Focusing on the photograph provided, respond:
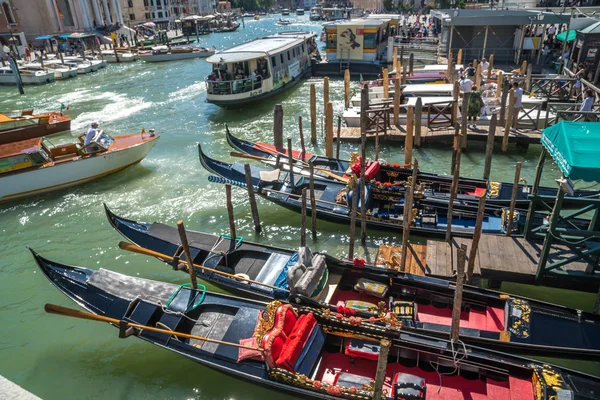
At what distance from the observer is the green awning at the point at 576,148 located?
22.1 ft

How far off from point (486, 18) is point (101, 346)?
25.9m

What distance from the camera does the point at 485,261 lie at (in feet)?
28.6

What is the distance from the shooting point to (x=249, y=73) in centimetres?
2347

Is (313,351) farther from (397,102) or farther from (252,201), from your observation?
(397,102)

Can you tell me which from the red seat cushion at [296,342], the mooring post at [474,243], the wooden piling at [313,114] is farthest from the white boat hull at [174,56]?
the red seat cushion at [296,342]

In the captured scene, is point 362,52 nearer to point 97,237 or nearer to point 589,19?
point 589,19

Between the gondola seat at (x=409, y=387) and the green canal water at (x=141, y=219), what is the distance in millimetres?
2530

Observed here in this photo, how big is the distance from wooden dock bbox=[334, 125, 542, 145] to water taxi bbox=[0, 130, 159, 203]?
8412 millimetres

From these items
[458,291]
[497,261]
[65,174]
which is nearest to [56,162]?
[65,174]

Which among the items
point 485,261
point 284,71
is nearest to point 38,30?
point 284,71

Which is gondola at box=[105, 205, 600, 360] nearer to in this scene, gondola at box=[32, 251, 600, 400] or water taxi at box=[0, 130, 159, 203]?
gondola at box=[32, 251, 600, 400]

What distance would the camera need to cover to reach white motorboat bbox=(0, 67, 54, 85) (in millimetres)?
33938

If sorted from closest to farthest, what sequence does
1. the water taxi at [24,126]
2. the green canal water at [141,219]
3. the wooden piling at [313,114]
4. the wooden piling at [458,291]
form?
the wooden piling at [458,291]
the green canal water at [141,219]
the water taxi at [24,126]
the wooden piling at [313,114]

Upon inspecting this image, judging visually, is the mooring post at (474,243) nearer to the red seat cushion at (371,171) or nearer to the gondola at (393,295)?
the gondola at (393,295)
